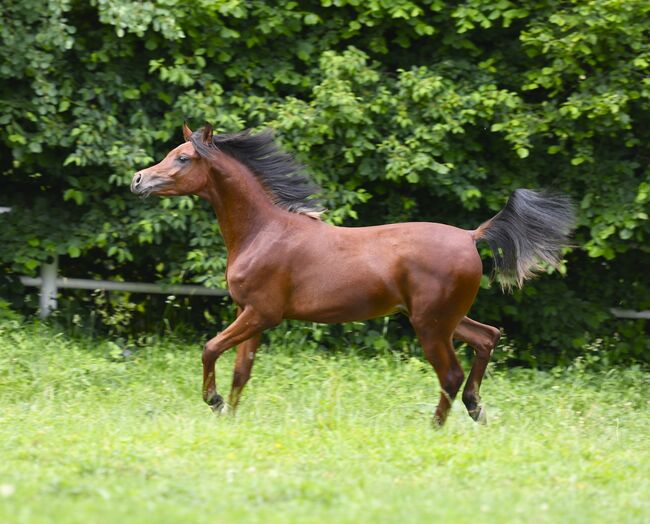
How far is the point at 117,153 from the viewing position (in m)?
9.12

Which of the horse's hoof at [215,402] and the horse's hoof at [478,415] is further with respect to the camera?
the horse's hoof at [478,415]

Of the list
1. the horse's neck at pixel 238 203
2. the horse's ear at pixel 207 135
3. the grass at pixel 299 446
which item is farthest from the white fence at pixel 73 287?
the horse's ear at pixel 207 135

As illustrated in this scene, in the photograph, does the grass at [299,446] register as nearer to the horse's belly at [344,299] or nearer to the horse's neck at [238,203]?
the horse's belly at [344,299]

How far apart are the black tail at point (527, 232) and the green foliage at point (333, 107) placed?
2.01 meters

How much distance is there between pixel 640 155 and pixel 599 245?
1064 mm

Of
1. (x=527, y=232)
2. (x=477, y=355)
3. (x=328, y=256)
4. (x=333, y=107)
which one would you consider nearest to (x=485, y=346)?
(x=477, y=355)

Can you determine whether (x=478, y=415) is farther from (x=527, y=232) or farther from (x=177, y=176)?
(x=177, y=176)

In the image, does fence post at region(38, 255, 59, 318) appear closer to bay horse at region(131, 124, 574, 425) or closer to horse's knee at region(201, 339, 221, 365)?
bay horse at region(131, 124, 574, 425)

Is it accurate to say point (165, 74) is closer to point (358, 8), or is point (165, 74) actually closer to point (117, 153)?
point (117, 153)

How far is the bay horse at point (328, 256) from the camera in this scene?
697 cm

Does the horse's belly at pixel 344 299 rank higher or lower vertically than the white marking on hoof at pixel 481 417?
higher

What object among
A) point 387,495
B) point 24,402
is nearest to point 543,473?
point 387,495

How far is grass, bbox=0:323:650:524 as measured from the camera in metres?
4.73

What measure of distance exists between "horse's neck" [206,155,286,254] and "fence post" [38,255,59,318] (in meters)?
3.32
